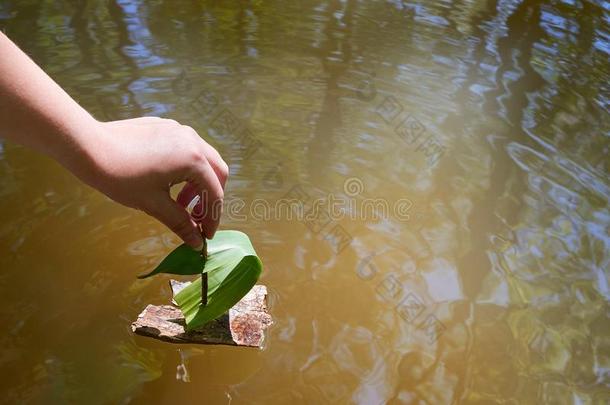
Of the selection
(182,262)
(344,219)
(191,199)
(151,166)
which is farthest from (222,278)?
(344,219)

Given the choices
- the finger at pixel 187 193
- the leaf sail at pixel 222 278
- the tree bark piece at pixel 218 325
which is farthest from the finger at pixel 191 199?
the tree bark piece at pixel 218 325

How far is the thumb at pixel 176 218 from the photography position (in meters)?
0.75

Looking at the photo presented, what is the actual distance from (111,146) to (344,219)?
73cm

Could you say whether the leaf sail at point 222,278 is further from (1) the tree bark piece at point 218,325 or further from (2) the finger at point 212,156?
(2) the finger at point 212,156

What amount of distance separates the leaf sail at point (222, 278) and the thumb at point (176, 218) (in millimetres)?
105

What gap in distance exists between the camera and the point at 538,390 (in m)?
0.97

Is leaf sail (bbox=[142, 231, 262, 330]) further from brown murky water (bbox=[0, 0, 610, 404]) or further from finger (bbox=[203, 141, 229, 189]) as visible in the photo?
finger (bbox=[203, 141, 229, 189])

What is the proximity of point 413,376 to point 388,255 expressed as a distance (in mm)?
313

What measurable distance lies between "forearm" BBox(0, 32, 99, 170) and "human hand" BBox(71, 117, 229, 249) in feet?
0.05

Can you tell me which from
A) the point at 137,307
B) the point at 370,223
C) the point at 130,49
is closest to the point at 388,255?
the point at 370,223

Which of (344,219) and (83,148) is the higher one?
(83,148)

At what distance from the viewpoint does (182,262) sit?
94 cm

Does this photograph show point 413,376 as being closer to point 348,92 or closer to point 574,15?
point 348,92

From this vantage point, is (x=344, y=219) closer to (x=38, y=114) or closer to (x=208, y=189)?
(x=208, y=189)
